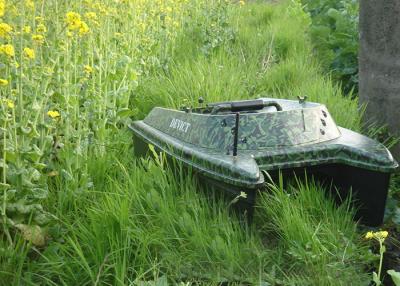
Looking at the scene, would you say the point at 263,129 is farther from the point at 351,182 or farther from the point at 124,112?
the point at 124,112

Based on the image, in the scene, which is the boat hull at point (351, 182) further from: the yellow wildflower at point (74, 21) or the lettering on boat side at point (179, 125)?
the yellow wildflower at point (74, 21)

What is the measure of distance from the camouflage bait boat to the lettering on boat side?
17 mm

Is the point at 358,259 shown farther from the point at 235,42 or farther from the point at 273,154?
the point at 235,42

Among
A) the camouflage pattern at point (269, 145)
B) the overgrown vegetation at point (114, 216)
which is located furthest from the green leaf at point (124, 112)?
the camouflage pattern at point (269, 145)

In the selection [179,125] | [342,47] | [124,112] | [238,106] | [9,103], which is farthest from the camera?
[342,47]

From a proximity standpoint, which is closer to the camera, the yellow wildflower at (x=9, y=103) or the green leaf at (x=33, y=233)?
the yellow wildflower at (x=9, y=103)

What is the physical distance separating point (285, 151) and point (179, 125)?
0.60m

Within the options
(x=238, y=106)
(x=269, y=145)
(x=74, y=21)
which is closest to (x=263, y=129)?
(x=269, y=145)

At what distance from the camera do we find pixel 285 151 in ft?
8.13

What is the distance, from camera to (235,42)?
19.8 feet

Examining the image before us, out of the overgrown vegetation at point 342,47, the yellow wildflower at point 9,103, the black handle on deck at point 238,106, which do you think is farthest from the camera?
the overgrown vegetation at point 342,47

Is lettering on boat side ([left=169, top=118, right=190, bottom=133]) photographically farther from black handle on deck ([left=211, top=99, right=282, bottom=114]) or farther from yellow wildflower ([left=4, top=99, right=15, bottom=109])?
yellow wildflower ([left=4, top=99, right=15, bottom=109])

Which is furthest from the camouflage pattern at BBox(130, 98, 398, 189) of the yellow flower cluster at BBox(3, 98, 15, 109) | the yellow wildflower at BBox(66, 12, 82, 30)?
the yellow flower cluster at BBox(3, 98, 15, 109)

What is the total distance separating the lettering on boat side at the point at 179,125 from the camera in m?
2.76
